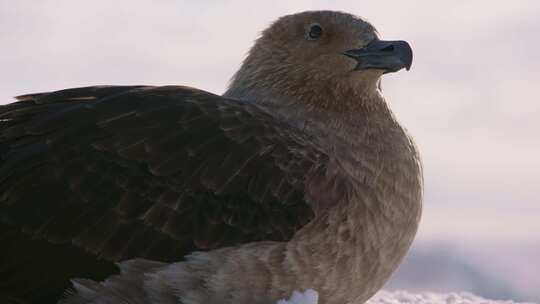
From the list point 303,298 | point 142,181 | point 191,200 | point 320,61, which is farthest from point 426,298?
point 142,181

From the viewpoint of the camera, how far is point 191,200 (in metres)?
7.51

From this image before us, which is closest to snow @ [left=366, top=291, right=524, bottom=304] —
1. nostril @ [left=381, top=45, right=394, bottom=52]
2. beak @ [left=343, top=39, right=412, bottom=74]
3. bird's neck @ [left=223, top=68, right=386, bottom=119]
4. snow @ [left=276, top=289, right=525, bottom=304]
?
snow @ [left=276, top=289, right=525, bottom=304]

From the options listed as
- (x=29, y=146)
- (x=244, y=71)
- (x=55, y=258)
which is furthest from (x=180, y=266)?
(x=244, y=71)

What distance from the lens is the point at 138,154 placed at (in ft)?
24.8

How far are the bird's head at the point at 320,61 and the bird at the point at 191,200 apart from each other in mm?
168

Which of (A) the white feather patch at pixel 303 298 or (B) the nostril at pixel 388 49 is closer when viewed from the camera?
(A) the white feather patch at pixel 303 298

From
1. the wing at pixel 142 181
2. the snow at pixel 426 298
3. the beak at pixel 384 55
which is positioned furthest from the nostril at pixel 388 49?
the snow at pixel 426 298

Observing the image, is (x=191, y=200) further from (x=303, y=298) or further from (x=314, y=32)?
(x=314, y=32)

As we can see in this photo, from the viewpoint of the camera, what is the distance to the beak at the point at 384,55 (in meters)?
8.12

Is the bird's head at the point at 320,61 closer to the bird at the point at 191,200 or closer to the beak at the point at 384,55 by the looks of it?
the beak at the point at 384,55

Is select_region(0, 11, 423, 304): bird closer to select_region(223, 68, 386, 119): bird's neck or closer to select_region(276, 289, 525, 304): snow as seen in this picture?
select_region(223, 68, 386, 119): bird's neck

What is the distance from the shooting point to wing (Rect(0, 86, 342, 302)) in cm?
734

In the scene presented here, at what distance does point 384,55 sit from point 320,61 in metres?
0.48

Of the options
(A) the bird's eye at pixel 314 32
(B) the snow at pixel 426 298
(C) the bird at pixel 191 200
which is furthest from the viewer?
(B) the snow at pixel 426 298
